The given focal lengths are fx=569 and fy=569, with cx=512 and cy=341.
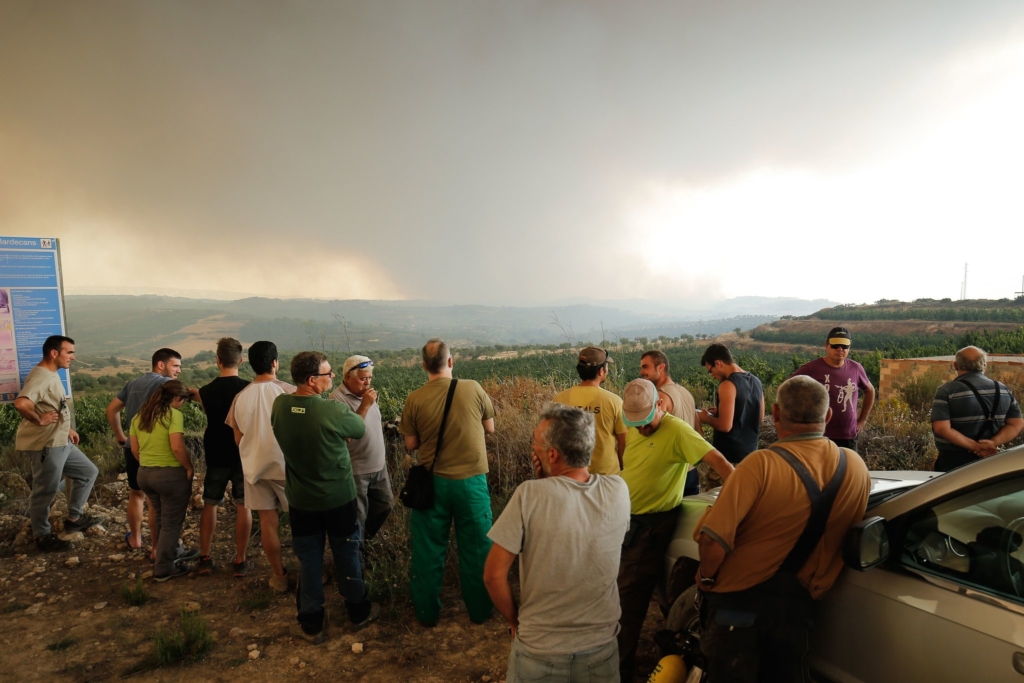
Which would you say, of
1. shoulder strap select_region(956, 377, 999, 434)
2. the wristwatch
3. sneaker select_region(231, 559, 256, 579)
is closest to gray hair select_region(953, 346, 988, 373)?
shoulder strap select_region(956, 377, 999, 434)

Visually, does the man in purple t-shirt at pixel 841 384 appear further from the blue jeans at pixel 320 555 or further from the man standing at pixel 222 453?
the man standing at pixel 222 453

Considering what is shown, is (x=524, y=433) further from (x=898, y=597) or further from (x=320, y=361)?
(x=898, y=597)

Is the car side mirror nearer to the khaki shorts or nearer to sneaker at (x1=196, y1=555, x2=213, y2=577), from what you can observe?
the khaki shorts

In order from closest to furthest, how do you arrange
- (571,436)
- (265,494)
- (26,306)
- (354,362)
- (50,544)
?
(571,436) → (354,362) → (265,494) → (50,544) → (26,306)

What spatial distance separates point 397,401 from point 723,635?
865cm

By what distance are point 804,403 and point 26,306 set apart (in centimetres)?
762

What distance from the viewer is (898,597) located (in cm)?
215

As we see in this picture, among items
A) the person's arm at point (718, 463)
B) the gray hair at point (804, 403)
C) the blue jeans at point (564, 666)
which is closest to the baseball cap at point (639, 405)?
the person's arm at point (718, 463)

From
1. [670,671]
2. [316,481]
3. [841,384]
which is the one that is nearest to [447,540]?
[316,481]

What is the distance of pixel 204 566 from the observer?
5.12 meters

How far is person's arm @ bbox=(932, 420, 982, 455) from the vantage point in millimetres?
4195

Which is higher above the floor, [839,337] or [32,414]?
[839,337]

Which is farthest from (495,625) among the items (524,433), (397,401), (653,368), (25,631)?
(397,401)

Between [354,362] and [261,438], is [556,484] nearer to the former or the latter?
[354,362]
